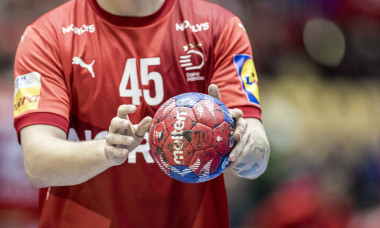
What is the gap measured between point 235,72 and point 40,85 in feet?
2.61

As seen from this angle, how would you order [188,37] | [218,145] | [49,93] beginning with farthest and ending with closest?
[188,37] → [49,93] → [218,145]

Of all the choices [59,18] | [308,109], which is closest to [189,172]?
[59,18]

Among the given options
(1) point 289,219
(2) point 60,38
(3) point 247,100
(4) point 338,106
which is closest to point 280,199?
(1) point 289,219

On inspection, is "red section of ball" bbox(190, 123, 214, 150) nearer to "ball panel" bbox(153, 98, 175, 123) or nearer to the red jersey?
"ball panel" bbox(153, 98, 175, 123)

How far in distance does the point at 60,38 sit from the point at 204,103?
0.74 meters

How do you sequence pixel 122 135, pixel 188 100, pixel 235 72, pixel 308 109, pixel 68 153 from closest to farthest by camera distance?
pixel 122 135 → pixel 188 100 → pixel 68 153 → pixel 235 72 → pixel 308 109

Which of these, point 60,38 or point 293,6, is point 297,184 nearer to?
point 293,6

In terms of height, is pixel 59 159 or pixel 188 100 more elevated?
pixel 188 100

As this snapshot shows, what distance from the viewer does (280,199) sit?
443 centimetres

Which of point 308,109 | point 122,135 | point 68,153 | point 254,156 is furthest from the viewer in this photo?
point 308,109

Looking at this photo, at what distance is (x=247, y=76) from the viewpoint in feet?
6.99

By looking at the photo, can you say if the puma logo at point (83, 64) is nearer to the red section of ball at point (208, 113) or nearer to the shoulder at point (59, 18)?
the shoulder at point (59, 18)

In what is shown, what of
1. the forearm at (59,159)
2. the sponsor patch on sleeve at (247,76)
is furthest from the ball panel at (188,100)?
the sponsor patch on sleeve at (247,76)

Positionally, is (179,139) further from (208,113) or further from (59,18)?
(59,18)
